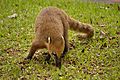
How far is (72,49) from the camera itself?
26.9 ft

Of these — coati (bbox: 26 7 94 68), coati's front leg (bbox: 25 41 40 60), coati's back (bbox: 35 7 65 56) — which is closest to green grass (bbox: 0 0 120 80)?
coati's front leg (bbox: 25 41 40 60)

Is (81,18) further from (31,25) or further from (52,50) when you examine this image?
(52,50)

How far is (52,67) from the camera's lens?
6957 mm

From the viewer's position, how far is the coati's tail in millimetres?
8352

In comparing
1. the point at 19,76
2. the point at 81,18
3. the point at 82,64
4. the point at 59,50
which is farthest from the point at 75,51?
the point at 81,18

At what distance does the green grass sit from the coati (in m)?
0.29

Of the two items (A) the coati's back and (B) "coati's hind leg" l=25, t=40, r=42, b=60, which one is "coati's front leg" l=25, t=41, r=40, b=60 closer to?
(B) "coati's hind leg" l=25, t=40, r=42, b=60

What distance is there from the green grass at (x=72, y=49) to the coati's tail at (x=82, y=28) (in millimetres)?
159

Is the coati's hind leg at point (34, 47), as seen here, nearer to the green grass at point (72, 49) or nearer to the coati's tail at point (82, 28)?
the green grass at point (72, 49)

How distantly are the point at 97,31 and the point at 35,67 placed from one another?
2867 millimetres

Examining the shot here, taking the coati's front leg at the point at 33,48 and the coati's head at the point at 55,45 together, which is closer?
the coati's head at the point at 55,45

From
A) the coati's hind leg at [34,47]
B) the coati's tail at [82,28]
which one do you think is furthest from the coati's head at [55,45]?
the coati's tail at [82,28]

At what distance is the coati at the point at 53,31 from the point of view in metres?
6.89

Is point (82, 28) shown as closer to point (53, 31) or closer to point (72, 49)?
point (72, 49)
